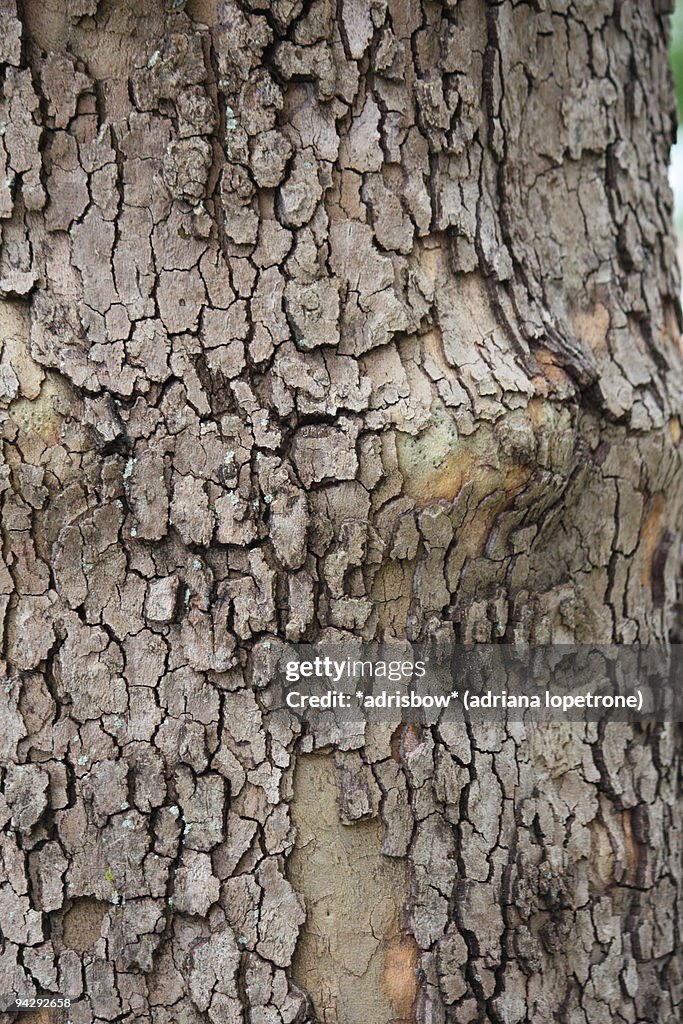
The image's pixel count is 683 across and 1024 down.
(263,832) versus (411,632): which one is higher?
(411,632)

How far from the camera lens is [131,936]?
1.34m

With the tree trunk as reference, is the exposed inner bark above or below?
below

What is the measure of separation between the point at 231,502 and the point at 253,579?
4.9 inches

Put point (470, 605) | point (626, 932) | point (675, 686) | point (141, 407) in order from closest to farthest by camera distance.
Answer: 1. point (141, 407)
2. point (470, 605)
3. point (626, 932)
4. point (675, 686)

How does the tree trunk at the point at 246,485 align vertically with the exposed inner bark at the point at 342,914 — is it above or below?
above

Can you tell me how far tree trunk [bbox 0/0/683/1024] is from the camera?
1.31 meters

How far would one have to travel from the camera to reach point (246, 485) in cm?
132

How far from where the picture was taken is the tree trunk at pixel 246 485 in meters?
1.31

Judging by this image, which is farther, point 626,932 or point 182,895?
point 626,932

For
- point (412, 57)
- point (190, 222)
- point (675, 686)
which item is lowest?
point (675, 686)

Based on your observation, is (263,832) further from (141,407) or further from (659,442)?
(659,442)

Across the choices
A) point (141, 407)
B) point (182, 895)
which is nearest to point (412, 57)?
point (141, 407)

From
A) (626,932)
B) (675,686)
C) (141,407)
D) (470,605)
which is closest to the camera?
(141,407)

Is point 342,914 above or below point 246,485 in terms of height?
below
